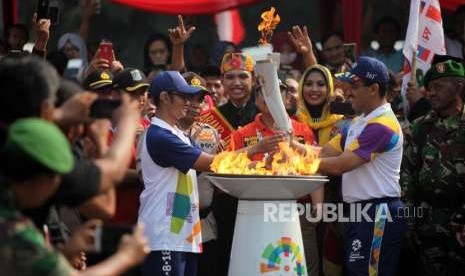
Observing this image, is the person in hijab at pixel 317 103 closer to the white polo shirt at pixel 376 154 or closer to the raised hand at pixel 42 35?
the white polo shirt at pixel 376 154

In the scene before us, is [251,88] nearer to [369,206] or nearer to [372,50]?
[369,206]

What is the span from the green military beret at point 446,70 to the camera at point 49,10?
11.6 feet

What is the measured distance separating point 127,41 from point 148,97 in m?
6.02

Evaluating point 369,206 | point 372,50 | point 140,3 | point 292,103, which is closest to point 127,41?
point 140,3

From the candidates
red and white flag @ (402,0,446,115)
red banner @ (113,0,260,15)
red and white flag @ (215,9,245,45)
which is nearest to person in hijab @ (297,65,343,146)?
red and white flag @ (402,0,446,115)

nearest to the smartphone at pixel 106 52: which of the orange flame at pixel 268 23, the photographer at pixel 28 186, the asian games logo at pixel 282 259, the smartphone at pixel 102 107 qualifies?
the orange flame at pixel 268 23

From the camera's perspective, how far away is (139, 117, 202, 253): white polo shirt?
767 centimetres

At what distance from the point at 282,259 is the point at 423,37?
11.0 feet

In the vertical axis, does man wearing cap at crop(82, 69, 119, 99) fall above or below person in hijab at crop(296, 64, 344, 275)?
above

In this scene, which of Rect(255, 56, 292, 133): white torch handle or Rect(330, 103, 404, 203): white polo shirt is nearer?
Rect(255, 56, 292, 133): white torch handle

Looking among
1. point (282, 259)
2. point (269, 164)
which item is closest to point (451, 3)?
point (269, 164)

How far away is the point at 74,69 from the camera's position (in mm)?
10859

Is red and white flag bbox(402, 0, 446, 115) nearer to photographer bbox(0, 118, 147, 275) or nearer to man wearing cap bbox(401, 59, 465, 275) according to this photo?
man wearing cap bbox(401, 59, 465, 275)

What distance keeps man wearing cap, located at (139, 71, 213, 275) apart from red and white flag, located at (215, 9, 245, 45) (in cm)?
550
